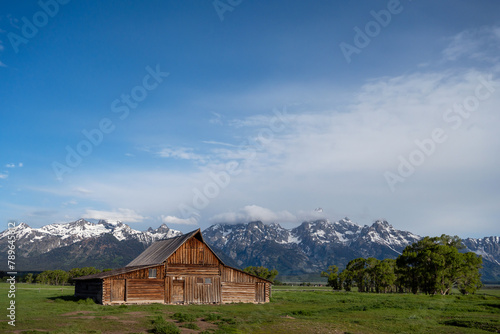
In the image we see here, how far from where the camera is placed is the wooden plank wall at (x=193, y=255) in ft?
158

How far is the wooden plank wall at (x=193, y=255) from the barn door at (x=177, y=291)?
7.96ft

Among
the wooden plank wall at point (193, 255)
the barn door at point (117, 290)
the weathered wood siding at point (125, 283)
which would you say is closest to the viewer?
the weathered wood siding at point (125, 283)

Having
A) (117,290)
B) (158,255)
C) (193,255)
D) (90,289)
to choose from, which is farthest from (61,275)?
(193,255)

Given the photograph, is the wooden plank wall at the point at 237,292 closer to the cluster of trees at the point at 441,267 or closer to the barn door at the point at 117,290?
the barn door at the point at 117,290

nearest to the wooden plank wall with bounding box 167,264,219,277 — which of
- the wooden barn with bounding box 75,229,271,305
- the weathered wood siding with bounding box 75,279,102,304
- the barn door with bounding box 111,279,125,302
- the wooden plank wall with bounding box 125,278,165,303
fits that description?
the wooden barn with bounding box 75,229,271,305

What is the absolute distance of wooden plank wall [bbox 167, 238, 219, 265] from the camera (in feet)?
158

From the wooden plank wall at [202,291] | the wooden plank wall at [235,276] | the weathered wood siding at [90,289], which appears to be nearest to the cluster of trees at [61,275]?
→ the weathered wood siding at [90,289]

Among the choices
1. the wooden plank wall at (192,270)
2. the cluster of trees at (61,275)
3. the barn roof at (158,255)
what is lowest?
the cluster of trees at (61,275)

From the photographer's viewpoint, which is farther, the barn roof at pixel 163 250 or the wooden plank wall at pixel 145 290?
the barn roof at pixel 163 250

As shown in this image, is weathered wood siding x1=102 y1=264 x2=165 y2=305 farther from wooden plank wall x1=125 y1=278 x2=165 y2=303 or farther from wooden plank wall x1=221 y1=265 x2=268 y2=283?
wooden plank wall x1=221 y1=265 x2=268 y2=283

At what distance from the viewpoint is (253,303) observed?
49.9 m

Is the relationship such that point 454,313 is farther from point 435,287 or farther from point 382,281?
point 382,281

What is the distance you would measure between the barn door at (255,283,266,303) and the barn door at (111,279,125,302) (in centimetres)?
1747

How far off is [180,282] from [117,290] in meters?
7.63
